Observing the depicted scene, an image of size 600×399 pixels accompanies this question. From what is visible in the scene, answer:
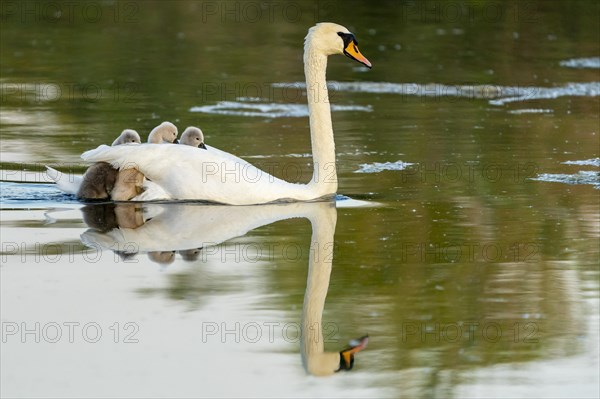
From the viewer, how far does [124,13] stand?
23219 millimetres

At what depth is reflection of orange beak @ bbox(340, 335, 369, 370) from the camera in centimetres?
612

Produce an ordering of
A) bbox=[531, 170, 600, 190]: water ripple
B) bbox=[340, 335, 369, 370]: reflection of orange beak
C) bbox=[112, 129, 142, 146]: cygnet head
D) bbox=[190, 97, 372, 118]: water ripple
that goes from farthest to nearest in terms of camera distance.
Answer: bbox=[190, 97, 372, 118]: water ripple < bbox=[531, 170, 600, 190]: water ripple < bbox=[112, 129, 142, 146]: cygnet head < bbox=[340, 335, 369, 370]: reflection of orange beak

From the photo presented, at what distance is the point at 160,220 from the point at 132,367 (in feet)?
10.5

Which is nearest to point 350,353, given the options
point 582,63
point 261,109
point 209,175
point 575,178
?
point 209,175

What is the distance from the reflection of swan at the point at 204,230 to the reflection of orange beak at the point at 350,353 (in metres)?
0.36

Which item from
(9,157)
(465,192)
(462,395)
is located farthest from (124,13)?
(462,395)

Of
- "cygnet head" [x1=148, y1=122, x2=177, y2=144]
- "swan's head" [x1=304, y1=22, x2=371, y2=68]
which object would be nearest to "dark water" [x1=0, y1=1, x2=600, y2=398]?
"cygnet head" [x1=148, y1=122, x2=177, y2=144]

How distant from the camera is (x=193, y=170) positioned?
9539mm

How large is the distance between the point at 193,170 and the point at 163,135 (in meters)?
1.06

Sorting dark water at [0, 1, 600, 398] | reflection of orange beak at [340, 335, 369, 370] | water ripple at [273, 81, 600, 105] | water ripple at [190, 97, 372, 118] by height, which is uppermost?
water ripple at [273, 81, 600, 105]

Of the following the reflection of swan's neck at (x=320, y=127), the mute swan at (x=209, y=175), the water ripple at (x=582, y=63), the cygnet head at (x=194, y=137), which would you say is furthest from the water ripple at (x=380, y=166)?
the water ripple at (x=582, y=63)

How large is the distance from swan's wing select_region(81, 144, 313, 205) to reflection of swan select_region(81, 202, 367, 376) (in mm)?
117

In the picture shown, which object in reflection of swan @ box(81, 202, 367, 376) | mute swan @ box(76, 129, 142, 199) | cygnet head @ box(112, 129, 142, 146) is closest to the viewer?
reflection of swan @ box(81, 202, 367, 376)

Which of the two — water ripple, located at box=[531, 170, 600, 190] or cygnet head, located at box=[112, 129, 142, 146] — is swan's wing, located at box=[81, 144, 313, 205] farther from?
water ripple, located at box=[531, 170, 600, 190]
